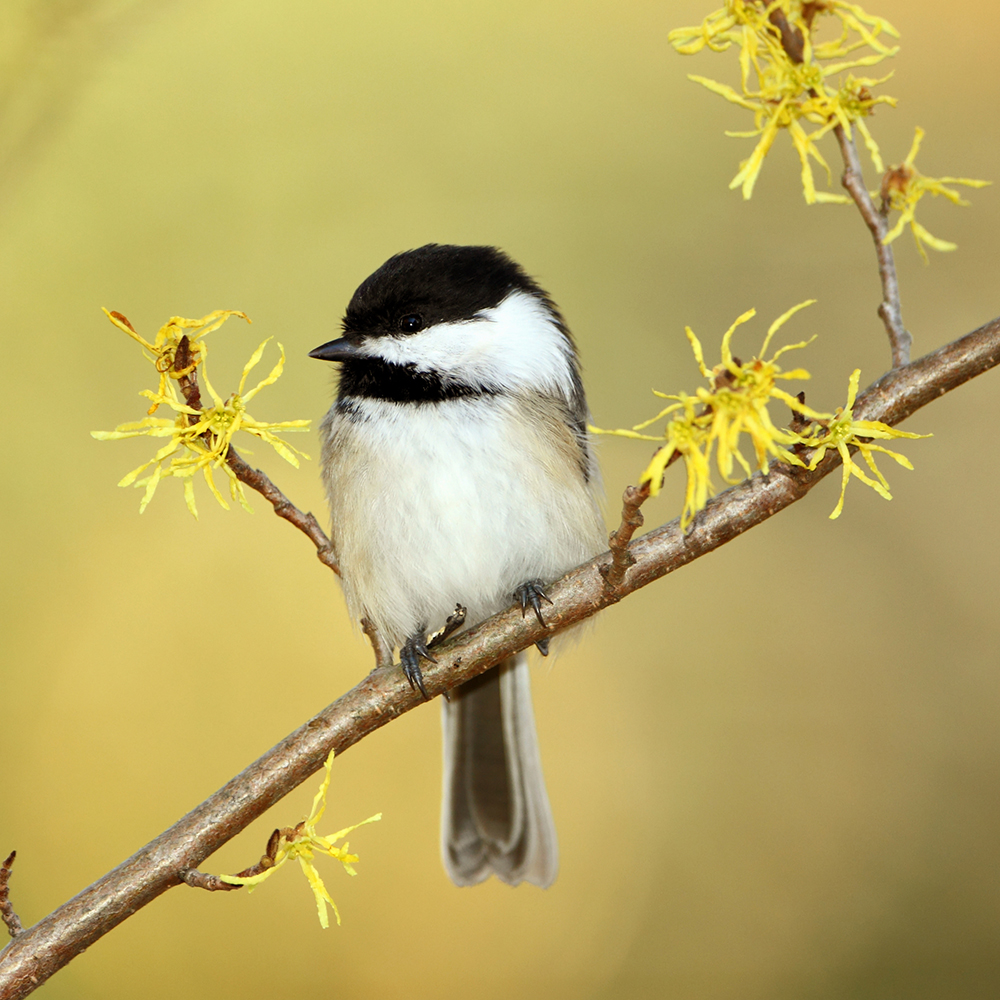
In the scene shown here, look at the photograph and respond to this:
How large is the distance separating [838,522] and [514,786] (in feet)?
6.23

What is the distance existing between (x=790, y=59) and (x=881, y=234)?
0.43 metres

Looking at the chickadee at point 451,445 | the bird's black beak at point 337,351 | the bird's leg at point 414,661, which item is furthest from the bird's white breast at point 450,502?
the bird's leg at point 414,661

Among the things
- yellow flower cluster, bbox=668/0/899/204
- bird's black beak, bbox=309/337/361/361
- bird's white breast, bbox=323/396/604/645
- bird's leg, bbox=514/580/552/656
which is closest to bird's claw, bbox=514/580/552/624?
bird's leg, bbox=514/580/552/656

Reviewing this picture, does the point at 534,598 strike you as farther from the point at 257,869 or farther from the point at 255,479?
the point at 257,869

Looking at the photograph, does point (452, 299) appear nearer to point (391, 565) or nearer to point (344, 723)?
point (391, 565)

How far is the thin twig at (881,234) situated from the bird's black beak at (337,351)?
1.18 metres

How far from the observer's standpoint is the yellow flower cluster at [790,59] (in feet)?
4.75

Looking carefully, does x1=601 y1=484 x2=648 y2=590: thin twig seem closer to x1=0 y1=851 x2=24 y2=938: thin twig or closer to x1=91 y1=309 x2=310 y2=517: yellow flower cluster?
x1=91 y1=309 x2=310 y2=517: yellow flower cluster

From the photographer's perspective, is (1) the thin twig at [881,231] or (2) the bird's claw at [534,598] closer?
(1) the thin twig at [881,231]

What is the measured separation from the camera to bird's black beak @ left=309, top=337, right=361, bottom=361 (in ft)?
7.91

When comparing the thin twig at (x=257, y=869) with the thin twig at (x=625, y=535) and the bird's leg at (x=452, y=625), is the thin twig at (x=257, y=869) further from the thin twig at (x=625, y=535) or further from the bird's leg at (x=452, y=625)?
the thin twig at (x=625, y=535)

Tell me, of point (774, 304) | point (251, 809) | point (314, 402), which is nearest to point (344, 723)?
point (251, 809)

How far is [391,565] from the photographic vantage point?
8.47ft

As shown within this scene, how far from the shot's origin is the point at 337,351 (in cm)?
242
